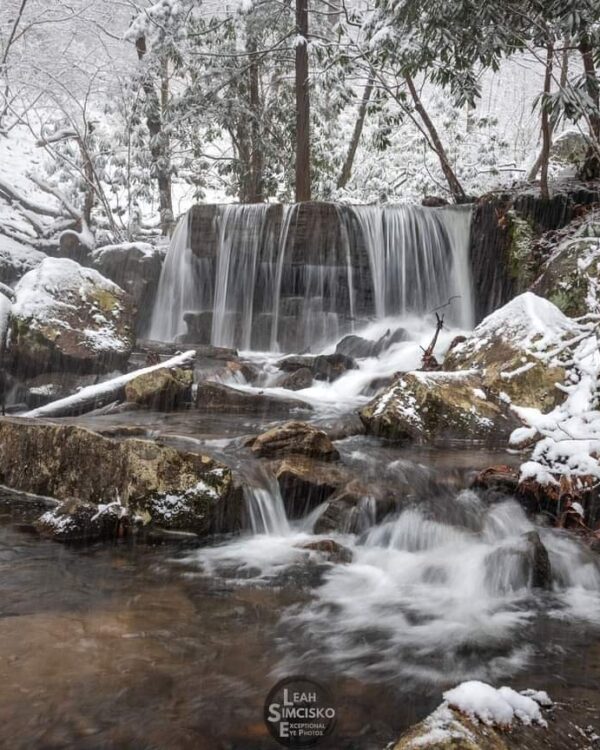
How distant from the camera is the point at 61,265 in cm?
939

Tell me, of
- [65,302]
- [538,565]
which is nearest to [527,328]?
[538,565]

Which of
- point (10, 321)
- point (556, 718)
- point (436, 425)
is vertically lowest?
point (556, 718)

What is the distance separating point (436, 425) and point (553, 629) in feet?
9.20

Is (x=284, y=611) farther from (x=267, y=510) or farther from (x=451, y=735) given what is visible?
(x=451, y=735)

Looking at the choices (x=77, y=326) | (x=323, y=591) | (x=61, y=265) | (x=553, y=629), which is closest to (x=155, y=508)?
(x=323, y=591)

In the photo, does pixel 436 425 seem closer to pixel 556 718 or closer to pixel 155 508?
pixel 155 508

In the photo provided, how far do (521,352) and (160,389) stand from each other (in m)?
4.08

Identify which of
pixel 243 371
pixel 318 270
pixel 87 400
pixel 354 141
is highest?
pixel 354 141

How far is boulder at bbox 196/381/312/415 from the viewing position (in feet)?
24.6

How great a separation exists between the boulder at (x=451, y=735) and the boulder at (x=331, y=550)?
2.41 metres

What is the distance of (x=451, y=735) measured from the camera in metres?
1.78

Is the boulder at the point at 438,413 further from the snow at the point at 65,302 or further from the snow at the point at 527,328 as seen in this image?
the snow at the point at 65,302

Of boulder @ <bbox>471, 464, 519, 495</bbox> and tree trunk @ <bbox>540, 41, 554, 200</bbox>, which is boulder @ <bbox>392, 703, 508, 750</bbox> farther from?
tree trunk @ <bbox>540, 41, 554, 200</bbox>

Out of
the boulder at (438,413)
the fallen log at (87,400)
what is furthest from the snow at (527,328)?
the fallen log at (87,400)
